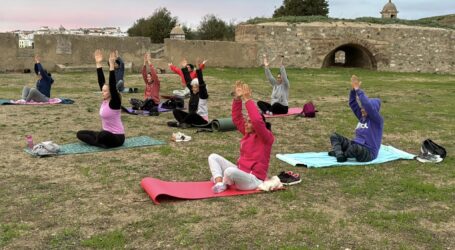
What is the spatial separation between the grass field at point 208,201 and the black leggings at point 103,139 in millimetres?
306

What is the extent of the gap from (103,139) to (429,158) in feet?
16.4

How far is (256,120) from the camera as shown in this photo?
539cm

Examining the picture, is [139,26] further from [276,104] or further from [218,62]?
[276,104]

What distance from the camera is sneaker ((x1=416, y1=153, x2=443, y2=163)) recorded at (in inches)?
277

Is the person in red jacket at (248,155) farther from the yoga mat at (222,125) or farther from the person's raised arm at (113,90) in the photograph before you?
the yoga mat at (222,125)

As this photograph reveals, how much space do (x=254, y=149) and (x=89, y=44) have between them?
Result: 19.1 metres

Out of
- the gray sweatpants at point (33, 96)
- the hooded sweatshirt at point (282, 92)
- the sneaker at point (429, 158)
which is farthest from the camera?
the gray sweatpants at point (33, 96)

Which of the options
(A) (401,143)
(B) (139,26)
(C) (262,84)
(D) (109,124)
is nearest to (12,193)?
(D) (109,124)

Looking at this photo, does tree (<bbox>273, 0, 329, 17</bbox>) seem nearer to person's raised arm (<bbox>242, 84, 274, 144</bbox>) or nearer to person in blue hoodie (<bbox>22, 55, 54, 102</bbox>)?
person in blue hoodie (<bbox>22, 55, 54, 102</bbox>)

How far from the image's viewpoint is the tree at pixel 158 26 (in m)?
46.9


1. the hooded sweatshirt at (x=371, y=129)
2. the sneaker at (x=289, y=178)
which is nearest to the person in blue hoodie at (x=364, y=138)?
the hooded sweatshirt at (x=371, y=129)

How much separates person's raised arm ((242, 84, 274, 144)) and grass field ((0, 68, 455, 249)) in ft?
2.17

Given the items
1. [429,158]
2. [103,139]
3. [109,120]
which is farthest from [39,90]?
[429,158]

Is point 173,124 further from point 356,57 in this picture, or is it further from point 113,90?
point 356,57
